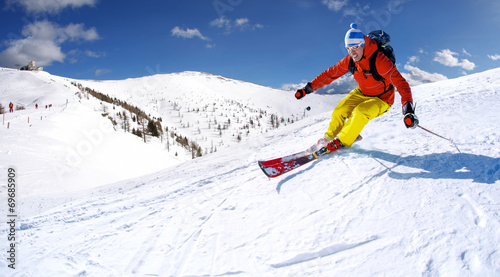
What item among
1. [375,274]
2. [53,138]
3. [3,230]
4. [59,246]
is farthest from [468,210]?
[53,138]

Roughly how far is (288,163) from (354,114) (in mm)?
1159

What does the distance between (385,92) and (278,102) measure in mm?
47354

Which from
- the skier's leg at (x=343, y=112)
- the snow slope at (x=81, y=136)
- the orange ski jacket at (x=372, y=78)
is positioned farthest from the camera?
the snow slope at (x=81, y=136)

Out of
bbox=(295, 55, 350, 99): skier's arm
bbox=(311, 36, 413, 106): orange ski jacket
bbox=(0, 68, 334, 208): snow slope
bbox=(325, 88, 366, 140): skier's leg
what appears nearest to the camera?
bbox=(311, 36, 413, 106): orange ski jacket

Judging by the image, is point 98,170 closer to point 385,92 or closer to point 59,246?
point 59,246

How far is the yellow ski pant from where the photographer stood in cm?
360

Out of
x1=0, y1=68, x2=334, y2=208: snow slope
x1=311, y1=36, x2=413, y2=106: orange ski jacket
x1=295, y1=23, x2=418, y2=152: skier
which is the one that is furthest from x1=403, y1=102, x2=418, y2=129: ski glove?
x1=0, y1=68, x2=334, y2=208: snow slope

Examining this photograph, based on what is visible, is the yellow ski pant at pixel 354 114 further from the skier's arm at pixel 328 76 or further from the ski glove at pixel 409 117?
the ski glove at pixel 409 117

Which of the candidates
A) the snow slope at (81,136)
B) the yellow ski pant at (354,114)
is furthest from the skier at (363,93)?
the snow slope at (81,136)

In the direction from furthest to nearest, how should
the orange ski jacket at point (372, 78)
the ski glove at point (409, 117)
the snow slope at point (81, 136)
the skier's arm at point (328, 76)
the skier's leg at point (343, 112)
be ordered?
the snow slope at point (81, 136) → the skier's arm at point (328, 76) → the skier's leg at point (343, 112) → the orange ski jacket at point (372, 78) → the ski glove at point (409, 117)

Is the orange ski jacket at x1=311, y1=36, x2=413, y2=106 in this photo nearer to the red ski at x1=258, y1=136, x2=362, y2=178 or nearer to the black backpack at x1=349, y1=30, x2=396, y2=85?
the black backpack at x1=349, y1=30, x2=396, y2=85

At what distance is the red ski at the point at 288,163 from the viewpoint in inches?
142

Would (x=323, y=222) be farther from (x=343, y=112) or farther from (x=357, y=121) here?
(x=343, y=112)

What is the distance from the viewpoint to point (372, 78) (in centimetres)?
377
